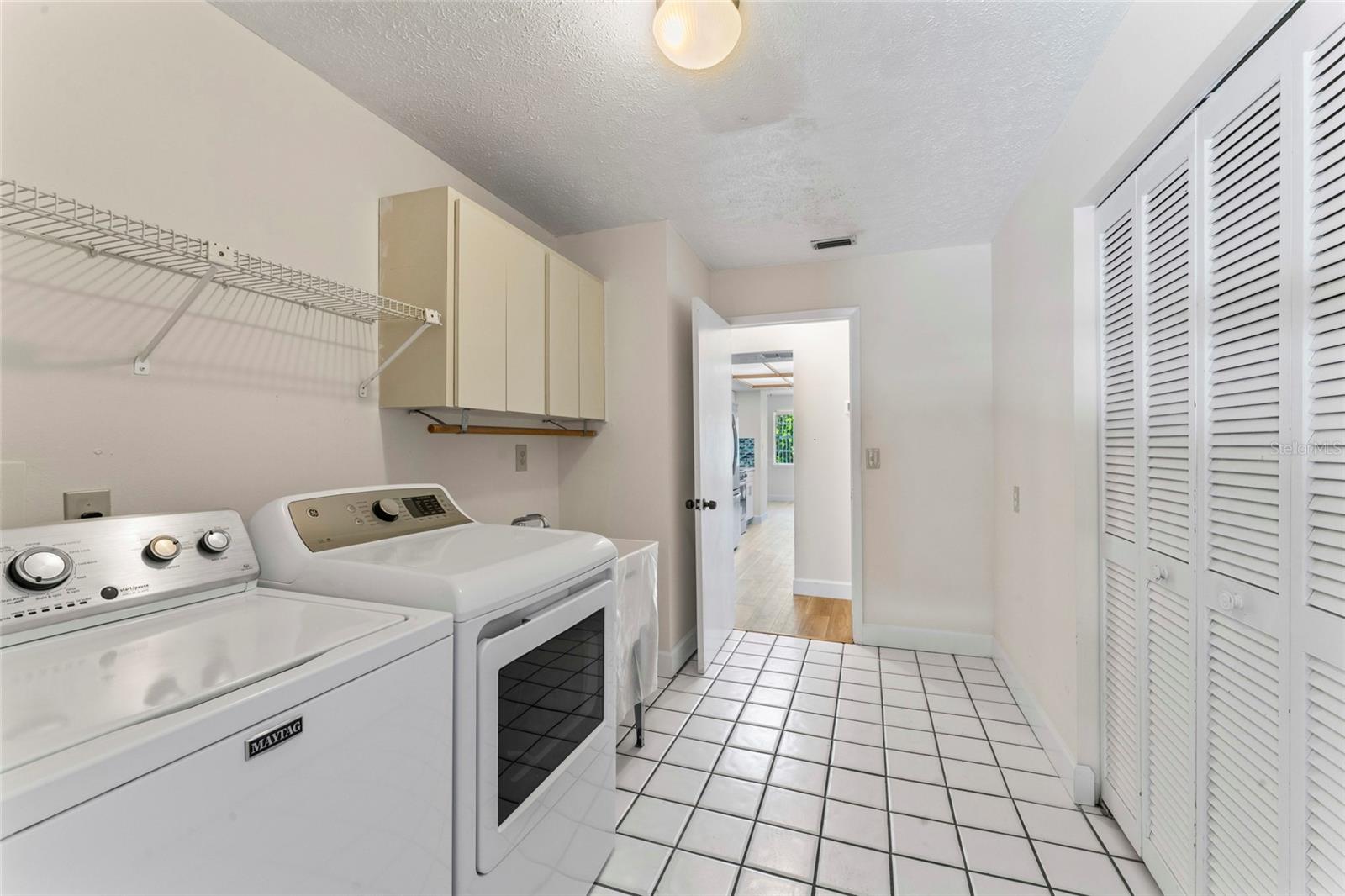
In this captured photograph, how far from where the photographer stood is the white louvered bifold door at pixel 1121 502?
1532 millimetres

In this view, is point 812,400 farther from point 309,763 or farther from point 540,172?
point 309,763

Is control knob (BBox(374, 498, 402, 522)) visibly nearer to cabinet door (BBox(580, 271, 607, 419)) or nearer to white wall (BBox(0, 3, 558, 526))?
white wall (BBox(0, 3, 558, 526))

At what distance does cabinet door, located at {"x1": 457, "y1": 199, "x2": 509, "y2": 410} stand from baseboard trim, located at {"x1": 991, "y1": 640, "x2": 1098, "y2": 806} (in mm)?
2339

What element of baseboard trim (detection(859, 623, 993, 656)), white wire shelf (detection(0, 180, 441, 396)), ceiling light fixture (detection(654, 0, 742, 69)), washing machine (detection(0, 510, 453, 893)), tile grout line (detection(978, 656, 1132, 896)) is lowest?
tile grout line (detection(978, 656, 1132, 896))

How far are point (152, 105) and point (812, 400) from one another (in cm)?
387

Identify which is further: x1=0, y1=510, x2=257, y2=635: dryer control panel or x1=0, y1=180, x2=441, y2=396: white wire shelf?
x1=0, y1=180, x2=441, y2=396: white wire shelf

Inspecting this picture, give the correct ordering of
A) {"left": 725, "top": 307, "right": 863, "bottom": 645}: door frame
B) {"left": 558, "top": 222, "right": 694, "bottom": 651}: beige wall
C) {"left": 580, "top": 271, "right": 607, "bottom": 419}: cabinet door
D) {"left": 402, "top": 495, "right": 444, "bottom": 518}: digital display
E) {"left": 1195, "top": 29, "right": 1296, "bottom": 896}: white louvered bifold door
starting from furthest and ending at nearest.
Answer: {"left": 725, "top": 307, "right": 863, "bottom": 645}: door frame
{"left": 558, "top": 222, "right": 694, "bottom": 651}: beige wall
{"left": 580, "top": 271, "right": 607, "bottom": 419}: cabinet door
{"left": 402, "top": 495, "right": 444, "bottom": 518}: digital display
{"left": 1195, "top": 29, "right": 1296, "bottom": 896}: white louvered bifold door

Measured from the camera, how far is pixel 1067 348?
1898 millimetres

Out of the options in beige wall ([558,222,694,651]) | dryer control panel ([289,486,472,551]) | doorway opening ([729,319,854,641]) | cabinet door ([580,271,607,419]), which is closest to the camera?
dryer control panel ([289,486,472,551])

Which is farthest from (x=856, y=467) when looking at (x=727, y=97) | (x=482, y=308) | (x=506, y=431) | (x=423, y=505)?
(x=423, y=505)

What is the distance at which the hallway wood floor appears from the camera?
139 inches

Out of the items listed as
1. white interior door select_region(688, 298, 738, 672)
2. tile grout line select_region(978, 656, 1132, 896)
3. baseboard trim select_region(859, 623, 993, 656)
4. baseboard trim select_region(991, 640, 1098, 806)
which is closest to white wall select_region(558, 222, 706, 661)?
white interior door select_region(688, 298, 738, 672)

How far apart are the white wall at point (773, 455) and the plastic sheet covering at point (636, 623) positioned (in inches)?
308

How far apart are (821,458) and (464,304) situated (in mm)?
3121
